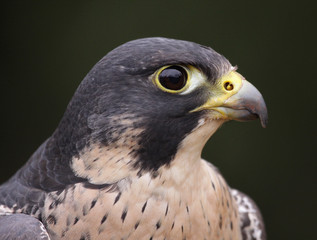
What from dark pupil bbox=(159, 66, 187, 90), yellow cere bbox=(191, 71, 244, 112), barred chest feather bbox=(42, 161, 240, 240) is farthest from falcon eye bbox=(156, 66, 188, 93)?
barred chest feather bbox=(42, 161, 240, 240)

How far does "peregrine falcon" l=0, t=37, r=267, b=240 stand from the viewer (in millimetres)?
2764

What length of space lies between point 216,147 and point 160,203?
10.6ft

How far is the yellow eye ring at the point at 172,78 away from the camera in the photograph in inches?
108

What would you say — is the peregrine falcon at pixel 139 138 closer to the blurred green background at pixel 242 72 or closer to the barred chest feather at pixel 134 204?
the barred chest feather at pixel 134 204

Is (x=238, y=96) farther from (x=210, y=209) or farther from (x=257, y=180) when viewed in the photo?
(x=257, y=180)

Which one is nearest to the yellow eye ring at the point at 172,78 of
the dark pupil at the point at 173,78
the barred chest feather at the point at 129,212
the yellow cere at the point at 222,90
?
the dark pupil at the point at 173,78

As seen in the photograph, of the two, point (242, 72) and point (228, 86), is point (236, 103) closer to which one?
point (228, 86)

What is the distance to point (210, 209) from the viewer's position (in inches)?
118

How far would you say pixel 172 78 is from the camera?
2738 mm

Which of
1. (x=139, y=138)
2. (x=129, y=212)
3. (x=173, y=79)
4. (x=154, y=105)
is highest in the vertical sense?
(x=173, y=79)

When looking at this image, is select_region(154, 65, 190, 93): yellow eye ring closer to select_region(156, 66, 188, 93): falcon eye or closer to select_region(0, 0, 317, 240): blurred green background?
select_region(156, 66, 188, 93): falcon eye

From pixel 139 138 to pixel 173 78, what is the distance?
0.32m

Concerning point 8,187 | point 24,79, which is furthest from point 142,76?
point 24,79

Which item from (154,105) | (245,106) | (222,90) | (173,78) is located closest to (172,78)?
(173,78)
